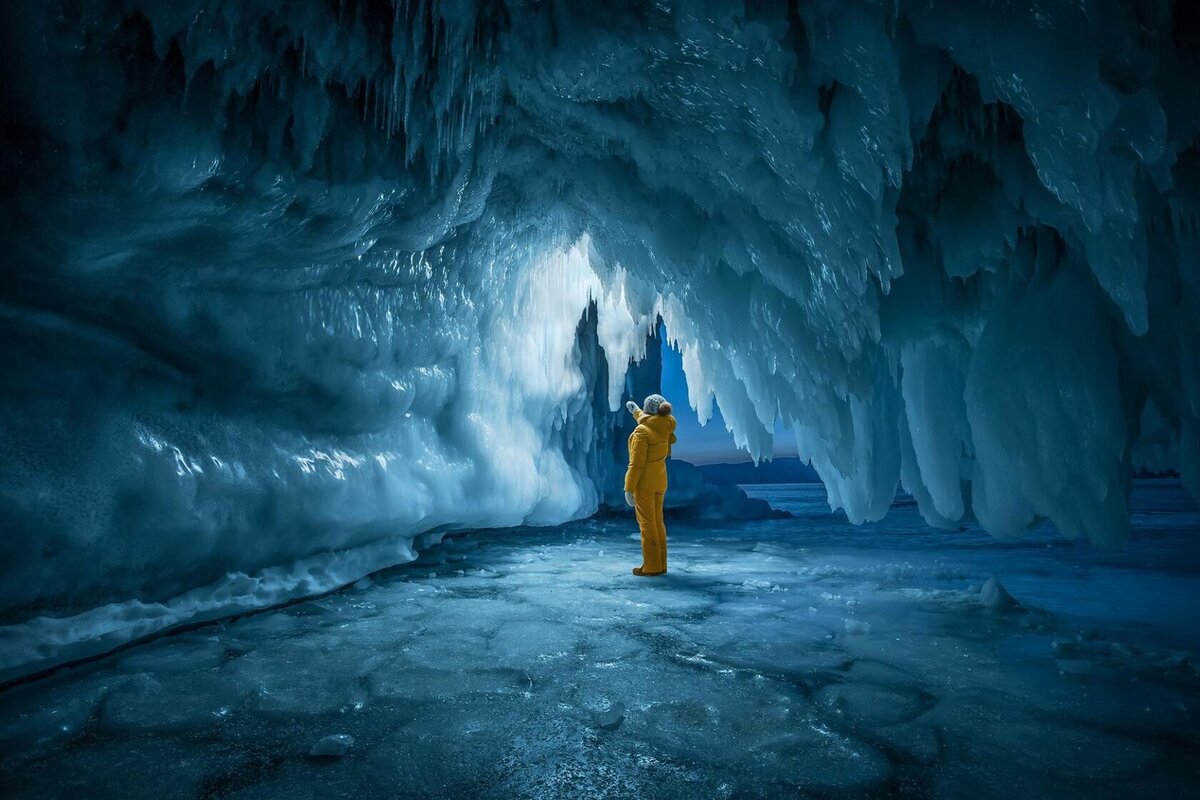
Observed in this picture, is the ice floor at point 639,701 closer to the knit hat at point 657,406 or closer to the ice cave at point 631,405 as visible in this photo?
the ice cave at point 631,405

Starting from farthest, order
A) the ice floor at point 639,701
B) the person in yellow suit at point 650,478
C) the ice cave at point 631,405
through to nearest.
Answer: the person in yellow suit at point 650,478
the ice cave at point 631,405
the ice floor at point 639,701

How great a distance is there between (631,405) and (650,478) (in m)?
0.86

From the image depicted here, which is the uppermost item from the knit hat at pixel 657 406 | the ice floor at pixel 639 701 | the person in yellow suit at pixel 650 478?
the knit hat at pixel 657 406

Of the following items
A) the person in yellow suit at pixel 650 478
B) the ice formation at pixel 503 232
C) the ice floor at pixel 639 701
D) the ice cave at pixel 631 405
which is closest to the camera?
the ice floor at pixel 639 701

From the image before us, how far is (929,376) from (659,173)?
3.23 meters

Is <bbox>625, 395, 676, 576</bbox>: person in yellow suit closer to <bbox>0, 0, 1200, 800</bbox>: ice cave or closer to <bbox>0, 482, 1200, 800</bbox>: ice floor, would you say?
<bbox>0, 0, 1200, 800</bbox>: ice cave

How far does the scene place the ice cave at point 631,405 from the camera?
83.2 inches

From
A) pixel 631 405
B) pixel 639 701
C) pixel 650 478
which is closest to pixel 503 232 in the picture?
pixel 631 405

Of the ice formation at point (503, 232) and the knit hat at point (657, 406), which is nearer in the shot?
the ice formation at point (503, 232)

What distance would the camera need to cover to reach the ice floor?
5.85ft

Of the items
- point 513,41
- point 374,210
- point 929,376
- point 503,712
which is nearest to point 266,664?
point 503,712

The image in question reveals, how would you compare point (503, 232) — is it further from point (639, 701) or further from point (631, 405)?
point (639, 701)

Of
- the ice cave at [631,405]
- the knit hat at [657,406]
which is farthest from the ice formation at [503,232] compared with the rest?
the knit hat at [657,406]

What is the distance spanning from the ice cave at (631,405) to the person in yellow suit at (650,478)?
60 millimetres
